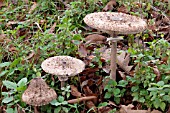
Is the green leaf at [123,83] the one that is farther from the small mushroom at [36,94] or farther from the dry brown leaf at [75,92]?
the small mushroom at [36,94]

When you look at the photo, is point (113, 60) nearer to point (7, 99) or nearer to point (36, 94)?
point (36, 94)

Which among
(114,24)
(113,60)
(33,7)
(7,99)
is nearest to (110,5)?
(33,7)

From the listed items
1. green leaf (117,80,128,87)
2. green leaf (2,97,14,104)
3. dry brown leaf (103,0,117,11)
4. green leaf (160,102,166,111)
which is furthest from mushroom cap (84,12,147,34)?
dry brown leaf (103,0,117,11)

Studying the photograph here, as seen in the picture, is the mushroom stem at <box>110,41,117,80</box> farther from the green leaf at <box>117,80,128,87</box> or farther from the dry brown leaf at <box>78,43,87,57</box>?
the dry brown leaf at <box>78,43,87,57</box>

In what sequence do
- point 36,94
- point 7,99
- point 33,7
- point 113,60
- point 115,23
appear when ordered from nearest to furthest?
1. point 36,94
2. point 115,23
3. point 7,99
4. point 113,60
5. point 33,7

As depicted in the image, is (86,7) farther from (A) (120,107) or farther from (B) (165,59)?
(A) (120,107)

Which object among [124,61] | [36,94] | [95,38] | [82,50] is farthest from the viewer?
[95,38]

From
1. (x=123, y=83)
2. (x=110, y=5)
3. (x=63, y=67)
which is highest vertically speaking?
(x=110, y=5)
